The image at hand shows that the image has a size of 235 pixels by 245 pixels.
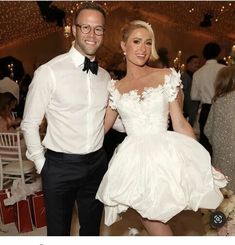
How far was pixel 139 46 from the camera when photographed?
208cm

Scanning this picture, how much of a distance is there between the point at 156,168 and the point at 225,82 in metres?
Answer: 0.98

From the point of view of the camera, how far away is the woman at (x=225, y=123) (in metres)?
2.62

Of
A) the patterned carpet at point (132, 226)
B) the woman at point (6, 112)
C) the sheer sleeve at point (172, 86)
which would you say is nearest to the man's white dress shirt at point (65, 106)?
the sheer sleeve at point (172, 86)

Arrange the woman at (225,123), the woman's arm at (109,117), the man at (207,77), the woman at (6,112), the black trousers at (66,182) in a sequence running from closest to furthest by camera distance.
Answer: the black trousers at (66,182)
the woman's arm at (109,117)
the woman at (225,123)
the woman at (6,112)
the man at (207,77)

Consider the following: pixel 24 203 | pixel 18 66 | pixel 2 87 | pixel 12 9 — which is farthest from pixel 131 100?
pixel 18 66

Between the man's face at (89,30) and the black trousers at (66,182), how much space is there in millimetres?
582

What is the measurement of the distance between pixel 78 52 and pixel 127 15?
32.2 ft

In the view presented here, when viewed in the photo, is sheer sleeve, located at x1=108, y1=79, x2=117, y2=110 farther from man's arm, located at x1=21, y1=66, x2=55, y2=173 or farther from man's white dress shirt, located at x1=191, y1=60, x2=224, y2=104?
man's white dress shirt, located at x1=191, y1=60, x2=224, y2=104

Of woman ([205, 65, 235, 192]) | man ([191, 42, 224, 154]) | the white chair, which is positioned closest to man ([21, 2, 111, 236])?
woman ([205, 65, 235, 192])

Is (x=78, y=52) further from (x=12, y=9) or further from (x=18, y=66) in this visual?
(x=18, y=66)

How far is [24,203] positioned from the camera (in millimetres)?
3297

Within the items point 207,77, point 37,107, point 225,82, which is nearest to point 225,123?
point 225,82

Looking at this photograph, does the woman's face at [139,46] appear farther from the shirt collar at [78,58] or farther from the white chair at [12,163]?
the white chair at [12,163]

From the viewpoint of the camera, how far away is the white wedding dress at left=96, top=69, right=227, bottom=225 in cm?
198
